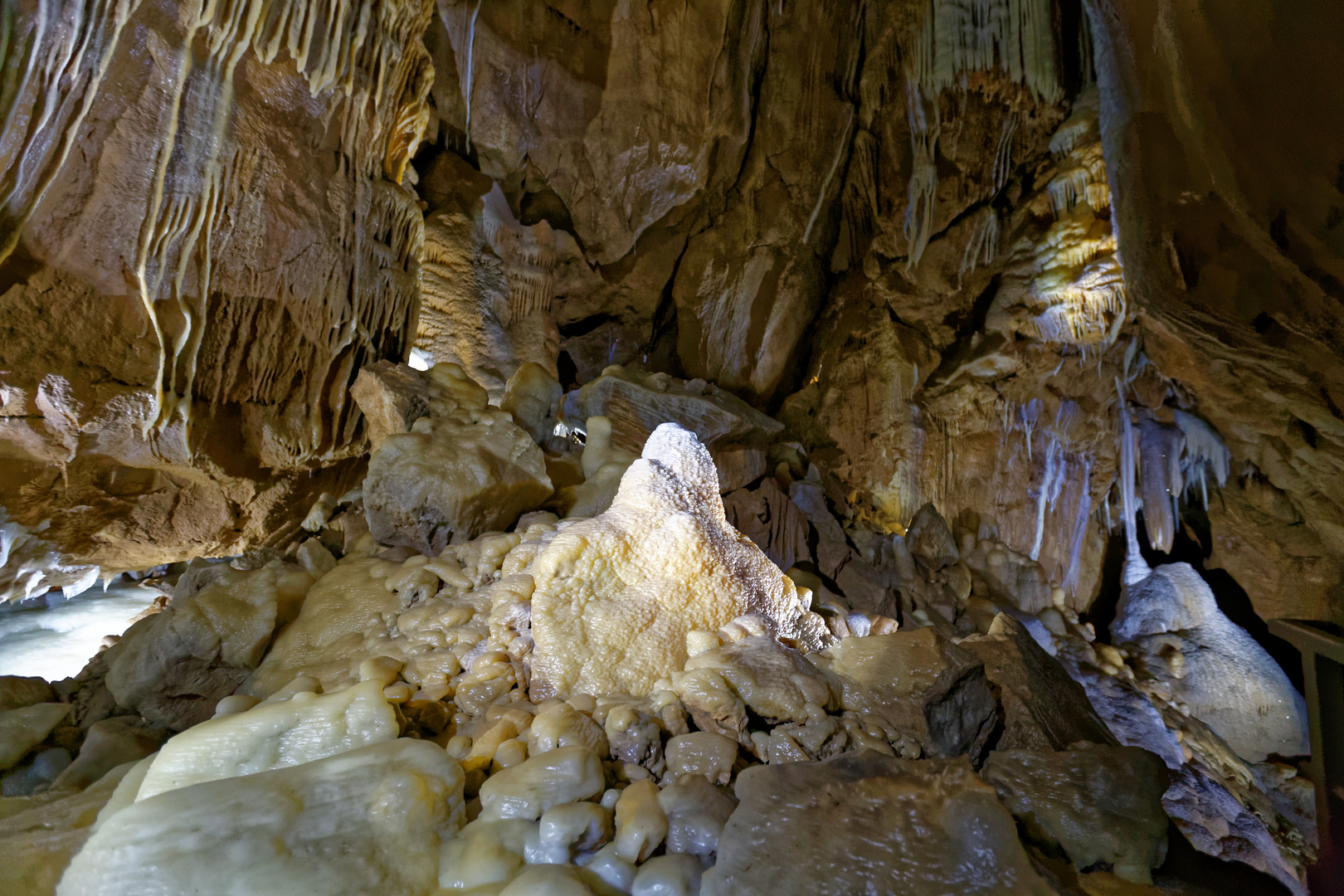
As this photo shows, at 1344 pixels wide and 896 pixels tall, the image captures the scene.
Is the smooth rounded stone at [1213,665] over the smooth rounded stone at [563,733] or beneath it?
beneath

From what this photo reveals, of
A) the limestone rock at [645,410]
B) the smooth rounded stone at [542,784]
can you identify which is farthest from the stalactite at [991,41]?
the smooth rounded stone at [542,784]

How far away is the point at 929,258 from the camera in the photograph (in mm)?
9445

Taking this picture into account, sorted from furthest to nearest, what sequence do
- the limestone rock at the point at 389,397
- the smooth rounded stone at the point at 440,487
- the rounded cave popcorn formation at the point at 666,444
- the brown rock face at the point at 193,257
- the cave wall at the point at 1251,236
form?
the limestone rock at the point at 389,397 < the smooth rounded stone at the point at 440,487 < the brown rock face at the point at 193,257 < the cave wall at the point at 1251,236 < the rounded cave popcorn formation at the point at 666,444

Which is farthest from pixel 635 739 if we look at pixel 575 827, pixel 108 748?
pixel 108 748

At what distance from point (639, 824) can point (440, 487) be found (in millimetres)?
2618

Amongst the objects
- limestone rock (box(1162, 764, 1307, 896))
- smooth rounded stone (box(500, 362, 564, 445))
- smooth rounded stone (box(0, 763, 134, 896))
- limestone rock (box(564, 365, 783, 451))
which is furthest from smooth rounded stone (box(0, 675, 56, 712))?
limestone rock (box(1162, 764, 1307, 896))

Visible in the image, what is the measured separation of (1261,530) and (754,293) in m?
7.50

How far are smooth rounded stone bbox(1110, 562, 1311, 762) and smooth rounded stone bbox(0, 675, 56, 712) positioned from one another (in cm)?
1040

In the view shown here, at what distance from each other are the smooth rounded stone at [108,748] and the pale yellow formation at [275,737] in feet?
3.02

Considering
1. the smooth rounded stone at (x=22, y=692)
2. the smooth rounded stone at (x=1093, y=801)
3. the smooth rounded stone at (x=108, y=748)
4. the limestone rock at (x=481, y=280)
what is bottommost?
the smooth rounded stone at (x=22, y=692)

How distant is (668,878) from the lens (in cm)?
176

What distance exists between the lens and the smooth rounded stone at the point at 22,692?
3133 mm

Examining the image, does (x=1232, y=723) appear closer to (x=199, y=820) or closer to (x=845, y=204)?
(x=845, y=204)

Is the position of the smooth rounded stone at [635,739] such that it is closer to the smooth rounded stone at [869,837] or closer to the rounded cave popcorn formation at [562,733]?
the rounded cave popcorn formation at [562,733]
